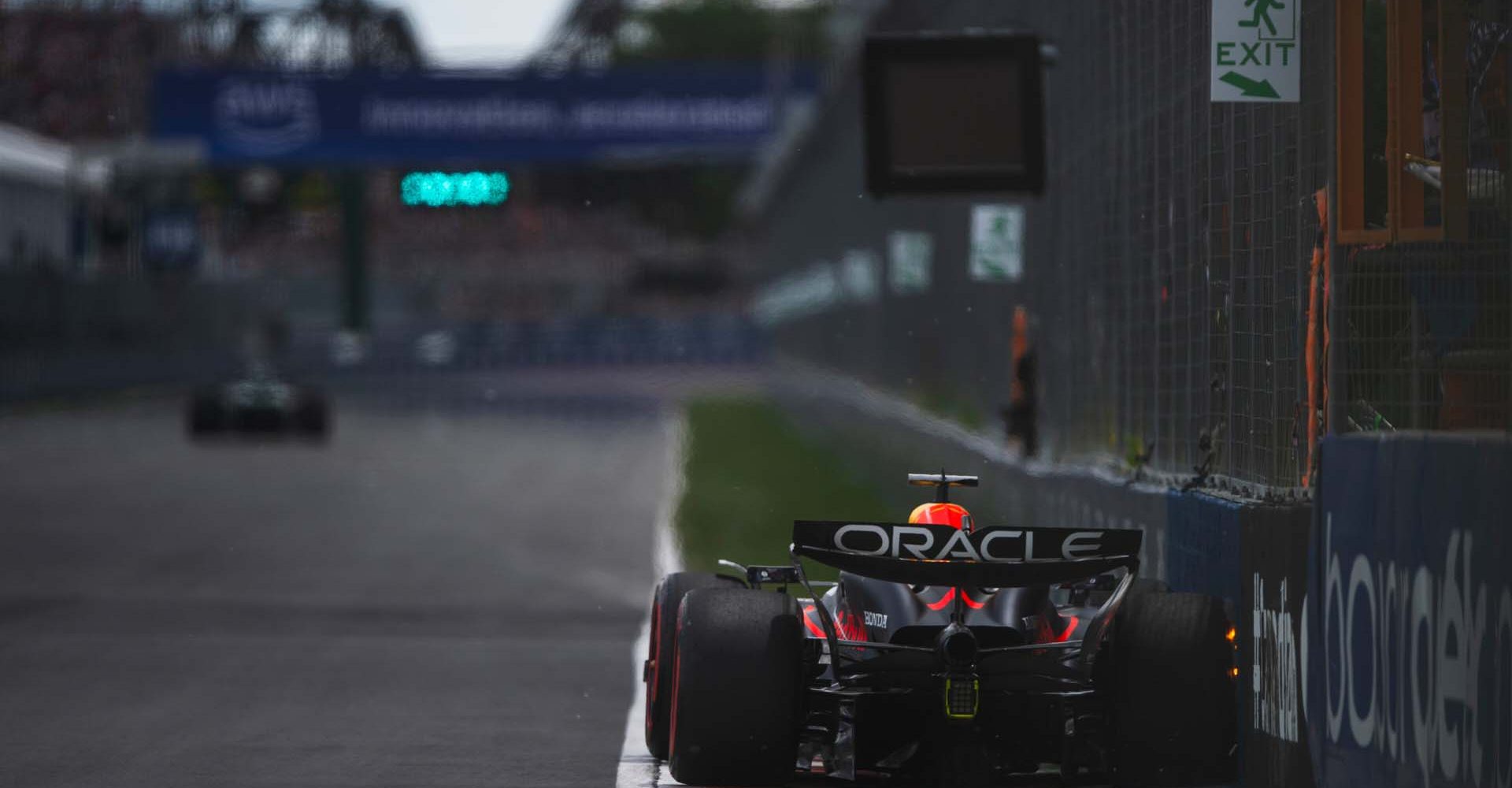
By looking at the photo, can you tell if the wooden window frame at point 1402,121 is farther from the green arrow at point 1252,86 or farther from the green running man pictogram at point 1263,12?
the green running man pictogram at point 1263,12

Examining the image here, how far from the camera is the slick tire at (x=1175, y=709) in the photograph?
8.62m

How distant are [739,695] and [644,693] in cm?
343

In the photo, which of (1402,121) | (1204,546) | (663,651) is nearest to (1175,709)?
(1204,546)

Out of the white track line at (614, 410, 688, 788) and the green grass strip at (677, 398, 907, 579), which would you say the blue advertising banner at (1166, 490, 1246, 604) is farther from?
the green grass strip at (677, 398, 907, 579)

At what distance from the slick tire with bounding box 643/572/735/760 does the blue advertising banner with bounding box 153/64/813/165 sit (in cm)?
4526

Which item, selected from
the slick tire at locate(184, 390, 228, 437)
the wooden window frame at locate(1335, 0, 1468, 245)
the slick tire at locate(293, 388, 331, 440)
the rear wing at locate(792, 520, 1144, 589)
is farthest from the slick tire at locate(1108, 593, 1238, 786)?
the slick tire at locate(184, 390, 228, 437)

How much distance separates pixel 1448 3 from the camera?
7922 millimetres

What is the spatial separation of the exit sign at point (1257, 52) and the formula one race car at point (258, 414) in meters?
30.9

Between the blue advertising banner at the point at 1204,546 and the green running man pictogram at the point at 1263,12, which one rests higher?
the green running man pictogram at the point at 1263,12

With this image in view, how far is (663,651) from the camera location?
9492 mm

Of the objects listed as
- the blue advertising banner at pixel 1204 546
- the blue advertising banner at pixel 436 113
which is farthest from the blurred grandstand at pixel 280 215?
the blue advertising banner at pixel 1204 546

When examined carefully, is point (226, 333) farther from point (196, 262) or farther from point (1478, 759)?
point (1478, 759)

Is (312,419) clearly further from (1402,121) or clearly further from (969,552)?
(1402,121)

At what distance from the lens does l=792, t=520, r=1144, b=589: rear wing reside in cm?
845
